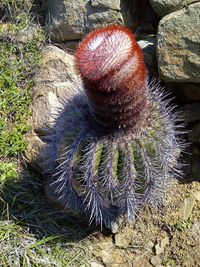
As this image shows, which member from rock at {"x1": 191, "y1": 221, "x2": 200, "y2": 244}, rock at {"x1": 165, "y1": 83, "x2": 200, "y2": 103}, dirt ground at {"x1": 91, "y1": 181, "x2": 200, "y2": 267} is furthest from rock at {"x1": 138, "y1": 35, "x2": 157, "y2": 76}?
rock at {"x1": 191, "y1": 221, "x2": 200, "y2": 244}

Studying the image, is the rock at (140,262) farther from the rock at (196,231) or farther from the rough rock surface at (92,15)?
the rough rock surface at (92,15)

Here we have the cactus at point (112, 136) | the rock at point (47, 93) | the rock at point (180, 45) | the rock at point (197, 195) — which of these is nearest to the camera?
the cactus at point (112, 136)

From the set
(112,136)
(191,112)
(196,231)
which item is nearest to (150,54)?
(191,112)

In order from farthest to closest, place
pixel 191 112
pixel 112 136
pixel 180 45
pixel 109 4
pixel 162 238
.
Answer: pixel 109 4 → pixel 191 112 → pixel 162 238 → pixel 180 45 → pixel 112 136

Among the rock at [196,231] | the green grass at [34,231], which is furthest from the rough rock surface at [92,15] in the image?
the rock at [196,231]

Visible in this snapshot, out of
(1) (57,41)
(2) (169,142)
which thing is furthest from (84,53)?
(1) (57,41)

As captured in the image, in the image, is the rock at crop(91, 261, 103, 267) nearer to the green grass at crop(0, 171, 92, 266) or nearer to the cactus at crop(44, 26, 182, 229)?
the green grass at crop(0, 171, 92, 266)

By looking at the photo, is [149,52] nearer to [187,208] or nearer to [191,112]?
[191,112]
